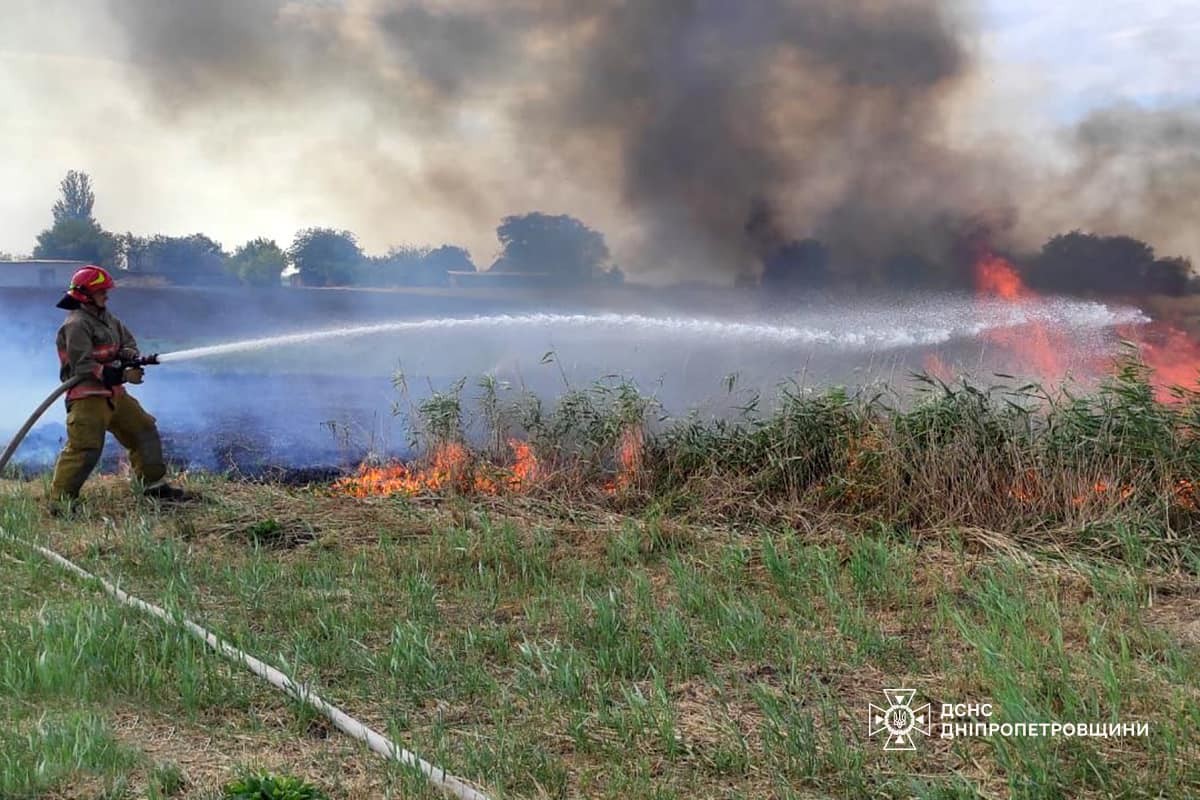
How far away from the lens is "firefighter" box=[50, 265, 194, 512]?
8.01 m

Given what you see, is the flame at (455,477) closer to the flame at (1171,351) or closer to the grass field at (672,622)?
the grass field at (672,622)

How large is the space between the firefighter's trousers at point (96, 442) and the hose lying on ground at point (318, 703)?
266 centimetres

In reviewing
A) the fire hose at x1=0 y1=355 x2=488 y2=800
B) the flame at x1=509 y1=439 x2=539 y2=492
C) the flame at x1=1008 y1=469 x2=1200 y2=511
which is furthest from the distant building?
the flame at x1=1008 y1=469 x2=1200 y2=511

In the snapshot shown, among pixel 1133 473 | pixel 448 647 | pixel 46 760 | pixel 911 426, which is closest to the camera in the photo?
pixel 46 760

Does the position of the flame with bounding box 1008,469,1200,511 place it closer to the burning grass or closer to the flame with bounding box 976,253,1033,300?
the burning grass

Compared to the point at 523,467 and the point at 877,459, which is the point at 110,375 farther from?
the point at 877,459

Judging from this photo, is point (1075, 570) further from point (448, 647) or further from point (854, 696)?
point (448, 647)

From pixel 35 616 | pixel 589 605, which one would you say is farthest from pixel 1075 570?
pixel 35 616

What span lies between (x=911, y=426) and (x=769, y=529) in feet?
4.74

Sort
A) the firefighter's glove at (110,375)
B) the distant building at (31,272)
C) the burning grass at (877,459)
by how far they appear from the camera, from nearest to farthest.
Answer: the burning grass at (877,459) < the firefighter's glove at (110,375) < the distant building at (31,272)

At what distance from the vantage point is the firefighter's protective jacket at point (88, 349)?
799 cm

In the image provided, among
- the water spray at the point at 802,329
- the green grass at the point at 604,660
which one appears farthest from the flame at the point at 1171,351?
the green grass at the point at 604,660

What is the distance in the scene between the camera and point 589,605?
5422 mm

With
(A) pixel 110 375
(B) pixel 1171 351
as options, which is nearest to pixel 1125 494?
(A) pixel 110 375
